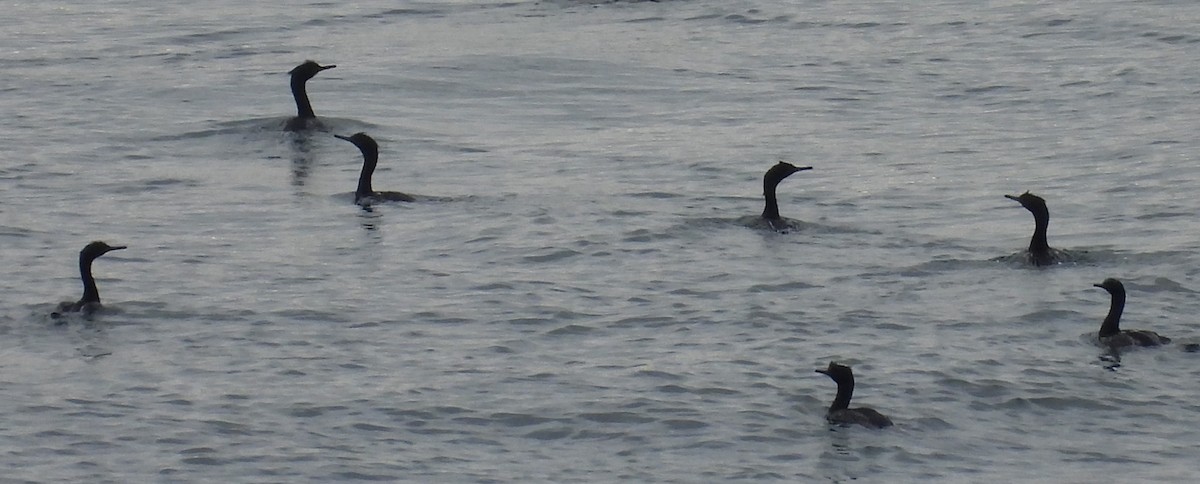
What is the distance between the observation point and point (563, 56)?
35250 millimetres

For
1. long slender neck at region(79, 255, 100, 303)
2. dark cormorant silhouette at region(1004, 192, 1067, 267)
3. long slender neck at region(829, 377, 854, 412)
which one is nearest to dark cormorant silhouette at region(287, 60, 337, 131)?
long slender neck at region(79, 255, 100, 303)

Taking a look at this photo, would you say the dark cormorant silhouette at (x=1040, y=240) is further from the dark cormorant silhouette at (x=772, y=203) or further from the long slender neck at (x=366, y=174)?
the long slender neck at (x=366, y=174)

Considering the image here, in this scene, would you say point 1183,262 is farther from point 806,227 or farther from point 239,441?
point 239,441

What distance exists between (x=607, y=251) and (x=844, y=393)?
590 cm

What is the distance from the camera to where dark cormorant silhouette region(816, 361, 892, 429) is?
16.2 meters

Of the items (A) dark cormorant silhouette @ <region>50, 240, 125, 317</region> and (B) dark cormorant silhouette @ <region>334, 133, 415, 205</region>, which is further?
(B) dark cormorant silhouette @ <region>334, 133, 415, 205</region>

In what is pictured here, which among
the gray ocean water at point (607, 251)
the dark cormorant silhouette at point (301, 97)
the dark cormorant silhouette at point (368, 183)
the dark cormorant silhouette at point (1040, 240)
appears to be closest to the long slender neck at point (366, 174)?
the dark cormorant silhouette at point (368, 183)

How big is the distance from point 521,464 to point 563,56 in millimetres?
20249

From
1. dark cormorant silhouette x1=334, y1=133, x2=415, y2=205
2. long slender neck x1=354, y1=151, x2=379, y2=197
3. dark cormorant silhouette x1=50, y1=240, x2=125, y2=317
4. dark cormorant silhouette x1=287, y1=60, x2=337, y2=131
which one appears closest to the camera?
dark cormorant silhouette x1=50, y1=240, x2=125, y2=317

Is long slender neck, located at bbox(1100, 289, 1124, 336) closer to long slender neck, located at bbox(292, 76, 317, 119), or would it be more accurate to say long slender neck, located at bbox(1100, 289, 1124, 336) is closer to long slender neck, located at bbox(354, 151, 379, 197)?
long slender neck, located at bbox(354, 151, 379, 197)

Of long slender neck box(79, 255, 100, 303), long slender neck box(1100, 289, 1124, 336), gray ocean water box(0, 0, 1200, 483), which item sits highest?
long slender neck box(1100, 289, 1124, 336)

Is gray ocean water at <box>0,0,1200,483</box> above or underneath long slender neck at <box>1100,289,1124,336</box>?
underneath

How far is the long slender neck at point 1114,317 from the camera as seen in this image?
18.2 metres

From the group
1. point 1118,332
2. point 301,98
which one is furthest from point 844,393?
point 301,98
